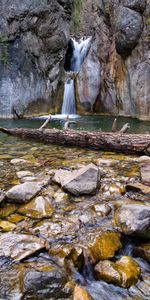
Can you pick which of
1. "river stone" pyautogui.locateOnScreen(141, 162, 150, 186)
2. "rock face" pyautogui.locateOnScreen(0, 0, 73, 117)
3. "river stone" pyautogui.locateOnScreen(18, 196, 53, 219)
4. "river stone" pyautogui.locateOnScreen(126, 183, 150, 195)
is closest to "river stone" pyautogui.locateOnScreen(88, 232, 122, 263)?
"river stone" pyautogui.locateOnScreen(18, 196, 53, 219)

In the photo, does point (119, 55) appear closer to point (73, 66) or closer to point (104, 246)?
point (73, 66)

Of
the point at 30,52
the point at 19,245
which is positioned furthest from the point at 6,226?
the point at 30,52

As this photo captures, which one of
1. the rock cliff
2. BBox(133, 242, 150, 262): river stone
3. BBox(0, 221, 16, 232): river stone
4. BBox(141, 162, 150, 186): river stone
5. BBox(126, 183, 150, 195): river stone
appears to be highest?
the rock cliff

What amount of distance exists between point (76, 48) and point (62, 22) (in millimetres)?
3346

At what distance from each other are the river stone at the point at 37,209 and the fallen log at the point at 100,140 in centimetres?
313

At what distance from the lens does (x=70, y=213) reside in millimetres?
3754

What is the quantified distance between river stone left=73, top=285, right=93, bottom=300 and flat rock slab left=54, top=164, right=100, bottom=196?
6.03ft

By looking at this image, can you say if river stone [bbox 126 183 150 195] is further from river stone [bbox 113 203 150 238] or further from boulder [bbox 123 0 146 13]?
boulder [bbox 123 0 146 13]

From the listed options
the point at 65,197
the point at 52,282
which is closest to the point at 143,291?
the point at 52,282

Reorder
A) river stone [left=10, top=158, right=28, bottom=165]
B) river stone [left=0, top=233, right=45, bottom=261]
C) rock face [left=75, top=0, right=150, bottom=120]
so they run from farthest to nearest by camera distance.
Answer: rock face [left=75, top=0, right=150, bottom=120] → river stone [left=10, top=158, right=28, bottom=165] → river stone [left=0, top=233, right=45, bottom=261]

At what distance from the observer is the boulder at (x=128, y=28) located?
15.1 metres

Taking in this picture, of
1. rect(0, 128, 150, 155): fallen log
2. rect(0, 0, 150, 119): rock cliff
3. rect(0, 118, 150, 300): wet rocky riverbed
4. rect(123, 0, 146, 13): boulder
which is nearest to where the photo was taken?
rect(0, 118, 150, 300): wet rocky riverbed

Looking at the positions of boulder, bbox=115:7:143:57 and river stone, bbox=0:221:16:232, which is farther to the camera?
boulder, bbox=115:7:143:57

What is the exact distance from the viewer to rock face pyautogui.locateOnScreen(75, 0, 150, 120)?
15.2m
